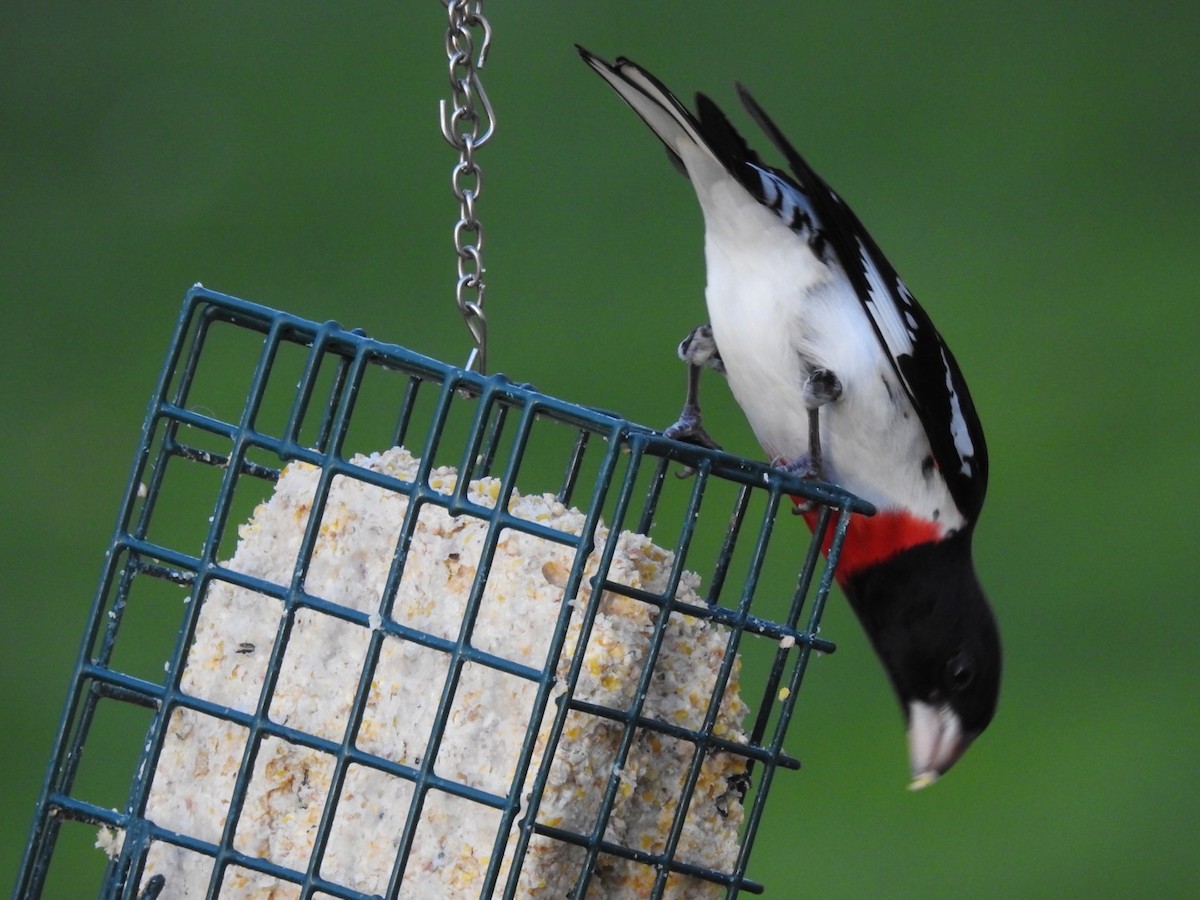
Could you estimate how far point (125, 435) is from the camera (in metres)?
4.94

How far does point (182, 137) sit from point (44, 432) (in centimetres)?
102

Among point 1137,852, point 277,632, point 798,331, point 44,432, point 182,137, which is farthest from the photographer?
point 182,137

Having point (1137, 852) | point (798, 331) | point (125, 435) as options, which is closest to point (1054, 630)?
point (1137, 852)

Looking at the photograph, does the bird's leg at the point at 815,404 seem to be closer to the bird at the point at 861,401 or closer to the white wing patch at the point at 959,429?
the bird at the point at 861,401

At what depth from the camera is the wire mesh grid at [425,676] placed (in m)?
2.27

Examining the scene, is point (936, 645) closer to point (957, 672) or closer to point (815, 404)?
point (957, 672)

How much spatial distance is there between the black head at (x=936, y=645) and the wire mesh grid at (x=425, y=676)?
2.04 feet

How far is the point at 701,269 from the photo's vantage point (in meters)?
5.23

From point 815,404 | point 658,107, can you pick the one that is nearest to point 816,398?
point 815,404

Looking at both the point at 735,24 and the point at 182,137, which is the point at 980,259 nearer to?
the point at 735,24

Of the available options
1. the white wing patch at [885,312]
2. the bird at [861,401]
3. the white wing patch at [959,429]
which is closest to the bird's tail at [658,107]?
the bird at [861,401]

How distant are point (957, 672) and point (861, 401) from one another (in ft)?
1.88

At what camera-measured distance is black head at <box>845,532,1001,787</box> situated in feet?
10.3

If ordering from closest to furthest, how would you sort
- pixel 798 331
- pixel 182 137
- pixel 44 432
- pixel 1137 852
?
pixel 798 331, pixel 1137 852, pixel 44 432, pixel 182 137
